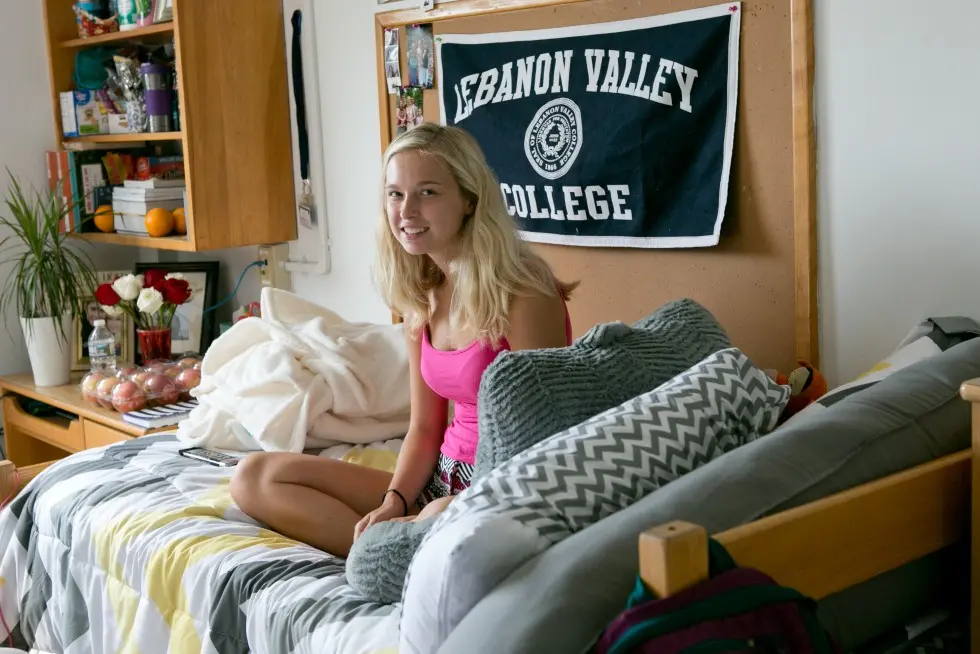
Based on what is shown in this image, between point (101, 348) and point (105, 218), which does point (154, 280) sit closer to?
point (101, 348)

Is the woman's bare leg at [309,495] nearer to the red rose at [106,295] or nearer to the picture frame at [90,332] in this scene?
the red rose at [106,295]

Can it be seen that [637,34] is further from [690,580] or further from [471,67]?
[690,580]

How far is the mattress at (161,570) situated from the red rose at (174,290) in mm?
716

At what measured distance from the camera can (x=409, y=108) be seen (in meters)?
2.95

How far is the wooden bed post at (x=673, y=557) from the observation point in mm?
1044

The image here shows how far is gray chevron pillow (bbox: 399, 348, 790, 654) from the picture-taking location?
122cm

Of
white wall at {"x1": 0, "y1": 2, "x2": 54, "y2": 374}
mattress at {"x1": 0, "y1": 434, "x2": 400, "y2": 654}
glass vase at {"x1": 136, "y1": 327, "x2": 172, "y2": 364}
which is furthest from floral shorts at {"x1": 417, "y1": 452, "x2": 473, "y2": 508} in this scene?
white wall at {"x1": 0, "y1": 2, "x2": 54, "y2": 374}

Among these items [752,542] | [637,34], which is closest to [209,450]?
[637,34]

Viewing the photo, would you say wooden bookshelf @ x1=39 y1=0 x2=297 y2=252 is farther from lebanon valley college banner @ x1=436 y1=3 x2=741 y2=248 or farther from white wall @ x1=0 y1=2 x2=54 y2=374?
lebanon valley college banner @ x1=436 y1=3 x2=741 y2=248

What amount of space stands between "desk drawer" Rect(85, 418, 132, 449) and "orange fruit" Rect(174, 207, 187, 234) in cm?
67

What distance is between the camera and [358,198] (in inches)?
126

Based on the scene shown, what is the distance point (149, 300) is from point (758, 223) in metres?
1.85

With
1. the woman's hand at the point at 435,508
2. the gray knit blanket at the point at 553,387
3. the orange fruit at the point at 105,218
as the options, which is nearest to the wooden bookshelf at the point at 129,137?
the orange fruit at the point at 105,218

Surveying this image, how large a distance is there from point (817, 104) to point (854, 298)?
1.25ft
